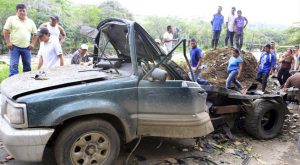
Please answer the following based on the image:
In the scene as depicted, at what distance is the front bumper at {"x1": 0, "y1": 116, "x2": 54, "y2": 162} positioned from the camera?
324 centimetres

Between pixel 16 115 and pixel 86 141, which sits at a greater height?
pixel 16 115

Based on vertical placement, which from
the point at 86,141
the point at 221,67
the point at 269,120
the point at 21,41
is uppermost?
the point at 21,41

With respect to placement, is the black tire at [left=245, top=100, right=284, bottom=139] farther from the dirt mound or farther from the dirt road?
the dirt mound

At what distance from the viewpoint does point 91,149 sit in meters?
3.63

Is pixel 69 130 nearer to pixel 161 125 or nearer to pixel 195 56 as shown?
pixel 161 125

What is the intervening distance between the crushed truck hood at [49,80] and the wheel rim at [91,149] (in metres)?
0.68

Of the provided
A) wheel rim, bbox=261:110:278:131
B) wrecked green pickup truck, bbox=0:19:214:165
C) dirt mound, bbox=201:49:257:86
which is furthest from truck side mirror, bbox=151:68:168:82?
dirt mound, bbox=201:49:257:86

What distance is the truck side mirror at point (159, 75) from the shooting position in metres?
3.80

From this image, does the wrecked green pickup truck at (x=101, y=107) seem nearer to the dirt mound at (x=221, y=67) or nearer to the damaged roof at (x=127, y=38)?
the damaged roof at (x=127, y=38)

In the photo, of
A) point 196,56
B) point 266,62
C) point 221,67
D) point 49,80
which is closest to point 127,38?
point 49,80

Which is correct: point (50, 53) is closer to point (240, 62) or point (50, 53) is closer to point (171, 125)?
point (171, 125)

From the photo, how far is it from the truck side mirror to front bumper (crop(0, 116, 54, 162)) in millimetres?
1378

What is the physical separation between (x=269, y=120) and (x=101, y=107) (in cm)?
405

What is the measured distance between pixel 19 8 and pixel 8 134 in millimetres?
3731
